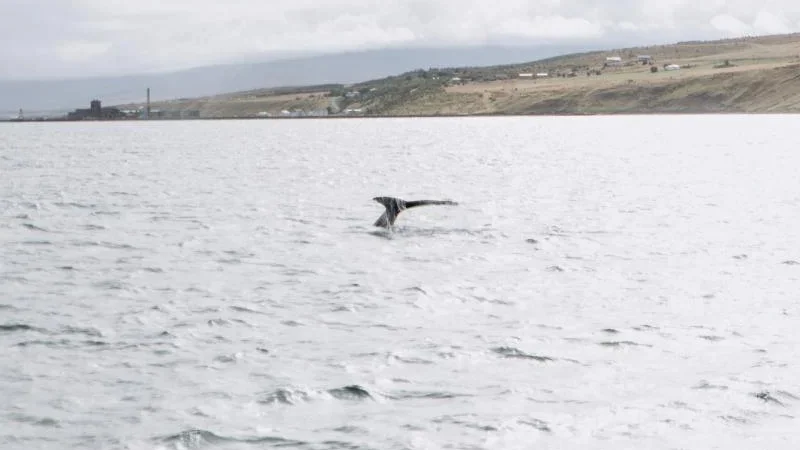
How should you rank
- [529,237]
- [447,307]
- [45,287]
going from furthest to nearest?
[529,237], [45,287], [447,307]

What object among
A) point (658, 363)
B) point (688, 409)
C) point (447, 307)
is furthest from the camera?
point (447, 307)

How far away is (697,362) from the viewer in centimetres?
2300

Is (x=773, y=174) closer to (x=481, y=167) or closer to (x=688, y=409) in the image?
(x=481, y=167)

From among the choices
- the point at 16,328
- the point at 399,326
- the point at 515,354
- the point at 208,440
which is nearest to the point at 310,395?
the point at 208,440

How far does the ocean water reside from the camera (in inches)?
743

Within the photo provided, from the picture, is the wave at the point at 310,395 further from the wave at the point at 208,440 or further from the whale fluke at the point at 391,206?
the whale fluke at the point at 391,206

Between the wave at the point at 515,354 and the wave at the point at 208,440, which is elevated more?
the wave at the point at 208,440

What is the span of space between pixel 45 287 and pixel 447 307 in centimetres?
1105

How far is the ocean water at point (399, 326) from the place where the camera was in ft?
61.9

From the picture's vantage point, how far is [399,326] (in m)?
26.8

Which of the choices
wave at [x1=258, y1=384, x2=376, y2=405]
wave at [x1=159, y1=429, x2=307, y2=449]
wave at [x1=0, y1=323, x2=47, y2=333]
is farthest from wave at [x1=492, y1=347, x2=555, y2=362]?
wave at [x1=0, y1=323, x2=47, y2=333]

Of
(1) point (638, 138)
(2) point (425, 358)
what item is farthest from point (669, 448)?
(1) point (638, 138)

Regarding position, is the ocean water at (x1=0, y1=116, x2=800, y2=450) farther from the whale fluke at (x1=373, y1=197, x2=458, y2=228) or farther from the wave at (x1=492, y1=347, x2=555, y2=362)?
the whale fluke at (x1=373, y1=197, x2=458, y2=228)

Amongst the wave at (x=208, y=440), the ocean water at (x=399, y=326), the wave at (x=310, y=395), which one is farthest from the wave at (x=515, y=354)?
the wave at (x=208, y=440)
